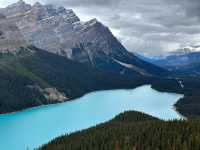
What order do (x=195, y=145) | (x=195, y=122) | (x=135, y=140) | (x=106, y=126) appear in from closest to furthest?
(x=195, y=145) < (x=135, y=140) < (x=195, y=122) < (x=106, y=126)

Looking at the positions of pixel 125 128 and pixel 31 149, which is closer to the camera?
pixel 125 128

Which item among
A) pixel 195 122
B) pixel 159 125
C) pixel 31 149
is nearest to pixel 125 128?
pixel 159 125

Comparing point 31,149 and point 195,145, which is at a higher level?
point 195,145

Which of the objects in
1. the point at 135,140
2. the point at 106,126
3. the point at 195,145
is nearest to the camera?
the point at 195,145

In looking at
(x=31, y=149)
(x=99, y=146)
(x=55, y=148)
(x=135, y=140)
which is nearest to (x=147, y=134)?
(x=135, y=140)

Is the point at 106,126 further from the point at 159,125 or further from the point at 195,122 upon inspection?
the point at 195,122

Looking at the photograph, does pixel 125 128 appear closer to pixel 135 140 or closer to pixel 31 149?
pixel 135 140
